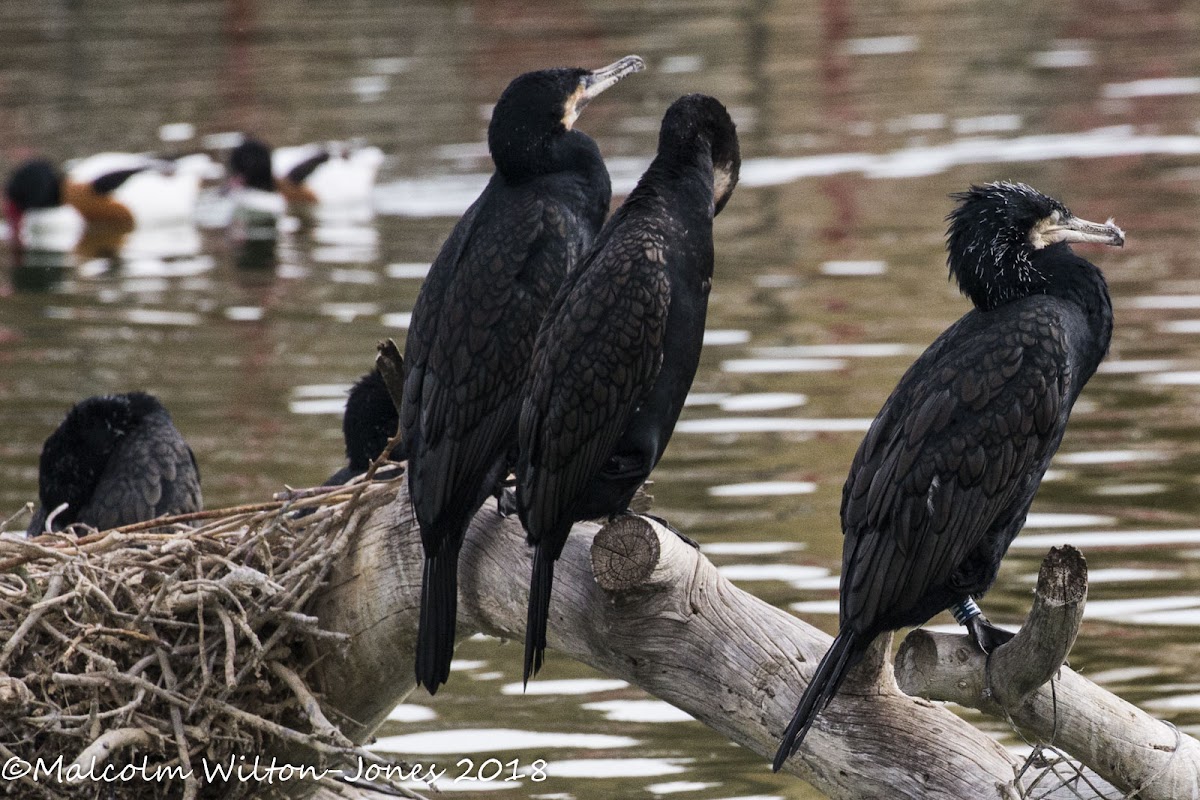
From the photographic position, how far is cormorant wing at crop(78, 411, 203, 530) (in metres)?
5.92

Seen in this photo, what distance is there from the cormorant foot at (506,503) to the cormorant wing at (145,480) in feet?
5.46

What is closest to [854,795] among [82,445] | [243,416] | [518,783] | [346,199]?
[518,783]

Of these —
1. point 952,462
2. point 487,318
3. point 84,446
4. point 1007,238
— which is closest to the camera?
point 952,462

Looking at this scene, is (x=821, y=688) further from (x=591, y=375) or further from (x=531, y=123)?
(x=531, y=123)

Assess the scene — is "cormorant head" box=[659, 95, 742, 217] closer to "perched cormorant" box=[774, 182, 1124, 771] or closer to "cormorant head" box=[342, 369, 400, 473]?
"perched cormorant" box=[774, 182, 1124, 771]

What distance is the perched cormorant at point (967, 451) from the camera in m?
3.99

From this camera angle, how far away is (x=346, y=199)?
49.5 ft

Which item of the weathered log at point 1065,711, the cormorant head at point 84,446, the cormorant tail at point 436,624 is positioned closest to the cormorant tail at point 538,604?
the cormorant tail at point 436,624

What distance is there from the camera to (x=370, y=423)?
18.9 feet

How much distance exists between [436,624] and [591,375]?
2.02 ft

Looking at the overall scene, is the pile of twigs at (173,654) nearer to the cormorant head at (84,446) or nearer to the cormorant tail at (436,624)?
the cormorant tail at (436,624)

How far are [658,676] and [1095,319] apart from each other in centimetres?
115

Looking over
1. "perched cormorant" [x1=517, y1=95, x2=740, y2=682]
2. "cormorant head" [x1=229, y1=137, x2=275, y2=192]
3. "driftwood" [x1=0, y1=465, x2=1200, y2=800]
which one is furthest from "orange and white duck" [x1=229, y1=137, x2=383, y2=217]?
"perched cormorant" [x1=517, y1=95, x2=740, y2=682]

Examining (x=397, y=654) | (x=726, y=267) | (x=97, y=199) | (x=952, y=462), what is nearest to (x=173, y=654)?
(x=397, y=654)
